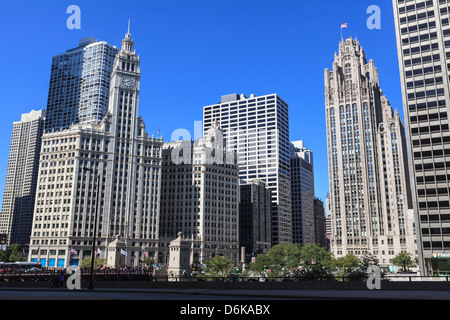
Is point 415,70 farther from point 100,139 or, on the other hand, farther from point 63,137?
point 63,137

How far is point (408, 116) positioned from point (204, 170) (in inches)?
3695

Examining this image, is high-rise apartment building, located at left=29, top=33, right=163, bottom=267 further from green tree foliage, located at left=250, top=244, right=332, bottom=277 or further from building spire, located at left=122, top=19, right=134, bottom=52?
green tree foliage, located at left=250, top=244, right=332, bottom=277

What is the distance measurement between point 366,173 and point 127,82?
111 metres

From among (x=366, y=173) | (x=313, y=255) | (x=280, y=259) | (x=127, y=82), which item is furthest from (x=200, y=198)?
(x=366, y=173)

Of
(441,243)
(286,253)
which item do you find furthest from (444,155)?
(286,253)

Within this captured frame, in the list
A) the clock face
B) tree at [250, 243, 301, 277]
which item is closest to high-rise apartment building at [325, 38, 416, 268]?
tree at [250, 243, 301, 277]

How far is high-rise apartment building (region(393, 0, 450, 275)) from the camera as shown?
10481 cm

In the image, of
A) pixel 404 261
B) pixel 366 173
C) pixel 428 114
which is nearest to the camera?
pixel 428 114

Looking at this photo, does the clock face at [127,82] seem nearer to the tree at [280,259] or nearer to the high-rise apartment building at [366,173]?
the tree at [280,259]

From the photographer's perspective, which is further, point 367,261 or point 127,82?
point 127,82

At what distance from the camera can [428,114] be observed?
111m

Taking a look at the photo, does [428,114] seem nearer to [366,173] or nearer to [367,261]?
[367,261]

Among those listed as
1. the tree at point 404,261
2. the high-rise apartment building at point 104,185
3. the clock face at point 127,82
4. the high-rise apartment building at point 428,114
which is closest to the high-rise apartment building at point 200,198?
the high-rise apartment building at point 104,185

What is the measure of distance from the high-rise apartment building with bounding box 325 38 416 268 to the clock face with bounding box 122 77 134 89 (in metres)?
93.0
